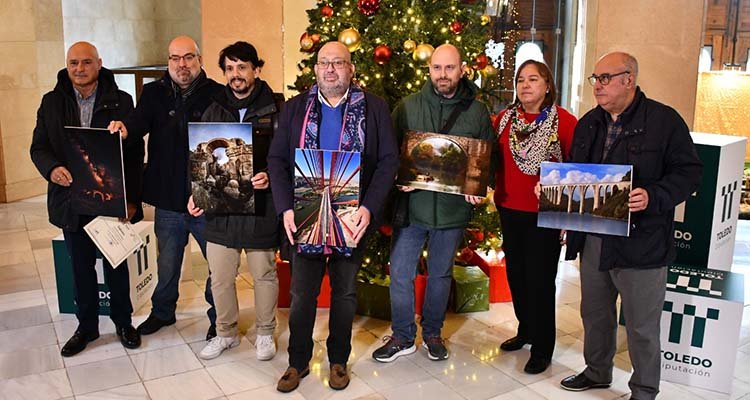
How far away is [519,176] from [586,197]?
499 millimetres

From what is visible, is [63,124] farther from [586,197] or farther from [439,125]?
[586,197]

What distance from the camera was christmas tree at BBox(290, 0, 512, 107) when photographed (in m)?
4.14

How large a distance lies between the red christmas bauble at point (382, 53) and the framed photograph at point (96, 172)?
145 centimetres

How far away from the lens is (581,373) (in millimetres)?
3480

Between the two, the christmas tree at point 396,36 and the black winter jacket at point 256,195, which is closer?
the black winter jacket at point 256,195

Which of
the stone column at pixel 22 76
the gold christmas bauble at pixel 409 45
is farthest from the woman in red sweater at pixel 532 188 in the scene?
the stone column at pixel 22 76

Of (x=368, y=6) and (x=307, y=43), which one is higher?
(x=368, y=6)

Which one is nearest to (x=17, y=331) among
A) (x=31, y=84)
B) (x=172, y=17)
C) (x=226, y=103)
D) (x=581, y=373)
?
(x=226, y=103)

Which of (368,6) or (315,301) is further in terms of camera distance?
(368,6)

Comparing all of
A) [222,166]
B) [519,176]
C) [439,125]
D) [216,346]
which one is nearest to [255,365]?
[216,346]

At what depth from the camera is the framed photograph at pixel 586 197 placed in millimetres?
2941

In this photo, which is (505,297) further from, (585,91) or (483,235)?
(585,91)

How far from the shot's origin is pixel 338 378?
3420 millimetres

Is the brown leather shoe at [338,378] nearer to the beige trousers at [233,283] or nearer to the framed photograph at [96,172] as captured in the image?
the beige trousers at [233,283]
